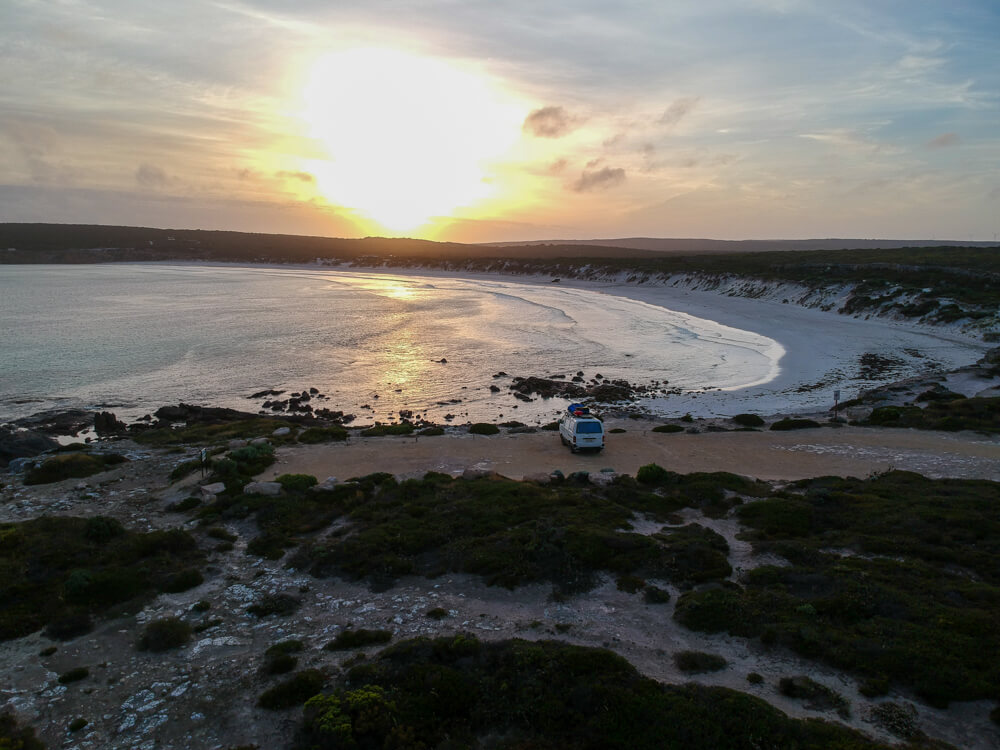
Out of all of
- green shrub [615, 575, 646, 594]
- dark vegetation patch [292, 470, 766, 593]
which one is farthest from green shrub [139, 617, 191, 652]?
green shrub [615, 575, 646, 594]

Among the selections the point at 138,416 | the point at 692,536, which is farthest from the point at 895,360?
the point at 138,416

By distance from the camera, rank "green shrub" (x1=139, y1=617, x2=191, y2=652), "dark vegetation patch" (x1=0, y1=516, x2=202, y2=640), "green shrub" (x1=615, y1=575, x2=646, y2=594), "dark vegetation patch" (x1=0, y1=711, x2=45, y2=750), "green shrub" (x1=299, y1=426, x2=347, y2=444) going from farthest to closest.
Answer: "green shrub" (x1=299, y1=426, x2=347, y2=444), "green shrub" (x1=615, y1=575, x2=646, y2=594), "dark vegetation patch" (x1=0, y1=516, x2=202, y2=640), "green shrub" (x1=139, y1=617, x2=191, y2=652), "dark vegetation patch" (x1=0, y1=711, x2=45, y2=750)

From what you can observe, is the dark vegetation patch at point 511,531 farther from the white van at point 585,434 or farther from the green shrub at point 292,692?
the white van at point 585,434

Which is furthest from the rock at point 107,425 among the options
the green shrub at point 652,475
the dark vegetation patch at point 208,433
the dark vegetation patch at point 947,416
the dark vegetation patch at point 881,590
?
the dark vegetation patch at point 947,416

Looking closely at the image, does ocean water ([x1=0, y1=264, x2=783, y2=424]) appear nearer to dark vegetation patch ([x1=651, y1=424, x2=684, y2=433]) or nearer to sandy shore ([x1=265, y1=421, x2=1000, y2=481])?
dark vegetation patch ([x1=651, y1=424, x2=684, y2=433])

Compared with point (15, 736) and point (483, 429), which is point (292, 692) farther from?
point (483, 429)

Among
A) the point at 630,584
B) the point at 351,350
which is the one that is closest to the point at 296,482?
the point at 630,584
